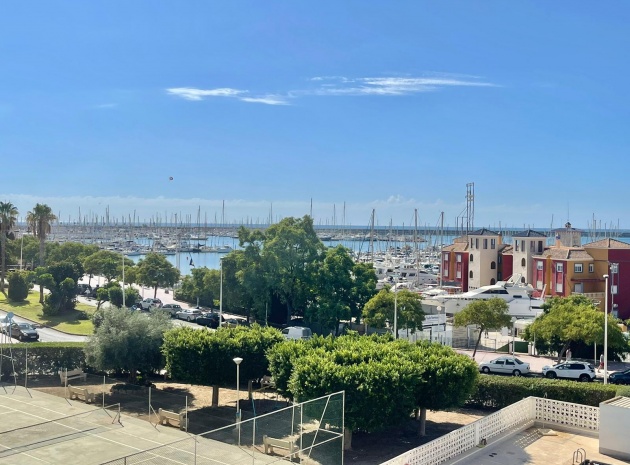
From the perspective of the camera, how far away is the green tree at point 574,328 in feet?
118

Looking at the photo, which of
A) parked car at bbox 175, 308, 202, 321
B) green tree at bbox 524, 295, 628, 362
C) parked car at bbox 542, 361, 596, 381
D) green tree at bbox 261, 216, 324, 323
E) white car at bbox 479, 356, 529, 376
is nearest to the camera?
parked car at bbox 542, 361, 596, 381

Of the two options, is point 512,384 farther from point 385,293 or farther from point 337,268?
point 337,268

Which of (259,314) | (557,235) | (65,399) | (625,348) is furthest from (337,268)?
(557,235)

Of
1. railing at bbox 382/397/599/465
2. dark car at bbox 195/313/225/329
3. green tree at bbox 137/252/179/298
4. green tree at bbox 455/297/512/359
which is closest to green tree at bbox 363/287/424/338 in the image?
green tree at bbox 455/297/512/359

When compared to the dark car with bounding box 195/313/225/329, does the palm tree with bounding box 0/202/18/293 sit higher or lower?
higher

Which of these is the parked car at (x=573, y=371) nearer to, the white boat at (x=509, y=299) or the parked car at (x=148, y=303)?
the white boat at (x=509, y=299)

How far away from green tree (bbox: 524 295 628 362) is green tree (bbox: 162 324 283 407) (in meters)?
19.0

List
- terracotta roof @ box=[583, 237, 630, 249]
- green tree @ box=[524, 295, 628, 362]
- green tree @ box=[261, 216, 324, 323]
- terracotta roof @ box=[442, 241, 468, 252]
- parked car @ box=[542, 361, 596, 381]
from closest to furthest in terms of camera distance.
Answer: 1. parked car @ box=[542, 361, 596, 381]
2. green tree @ box=[524, 295, 628, 362]
3. green tree @ box=[261, 216, 324, 323]
4. terracotta roof @ box=[583, 237, 630, 249]
5. terracotta roof @ box=[442, 241, 468, 252]

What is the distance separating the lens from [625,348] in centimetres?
3772

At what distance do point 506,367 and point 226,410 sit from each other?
17.2m

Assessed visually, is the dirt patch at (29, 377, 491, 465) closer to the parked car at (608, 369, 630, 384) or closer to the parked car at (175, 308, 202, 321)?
the parked car at (608, 369, 630, 384)

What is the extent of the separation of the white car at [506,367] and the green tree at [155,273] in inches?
1530

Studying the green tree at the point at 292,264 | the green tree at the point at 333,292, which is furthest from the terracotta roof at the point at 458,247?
the green tree at the point at 333,292

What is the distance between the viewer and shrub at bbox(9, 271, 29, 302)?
179ft
